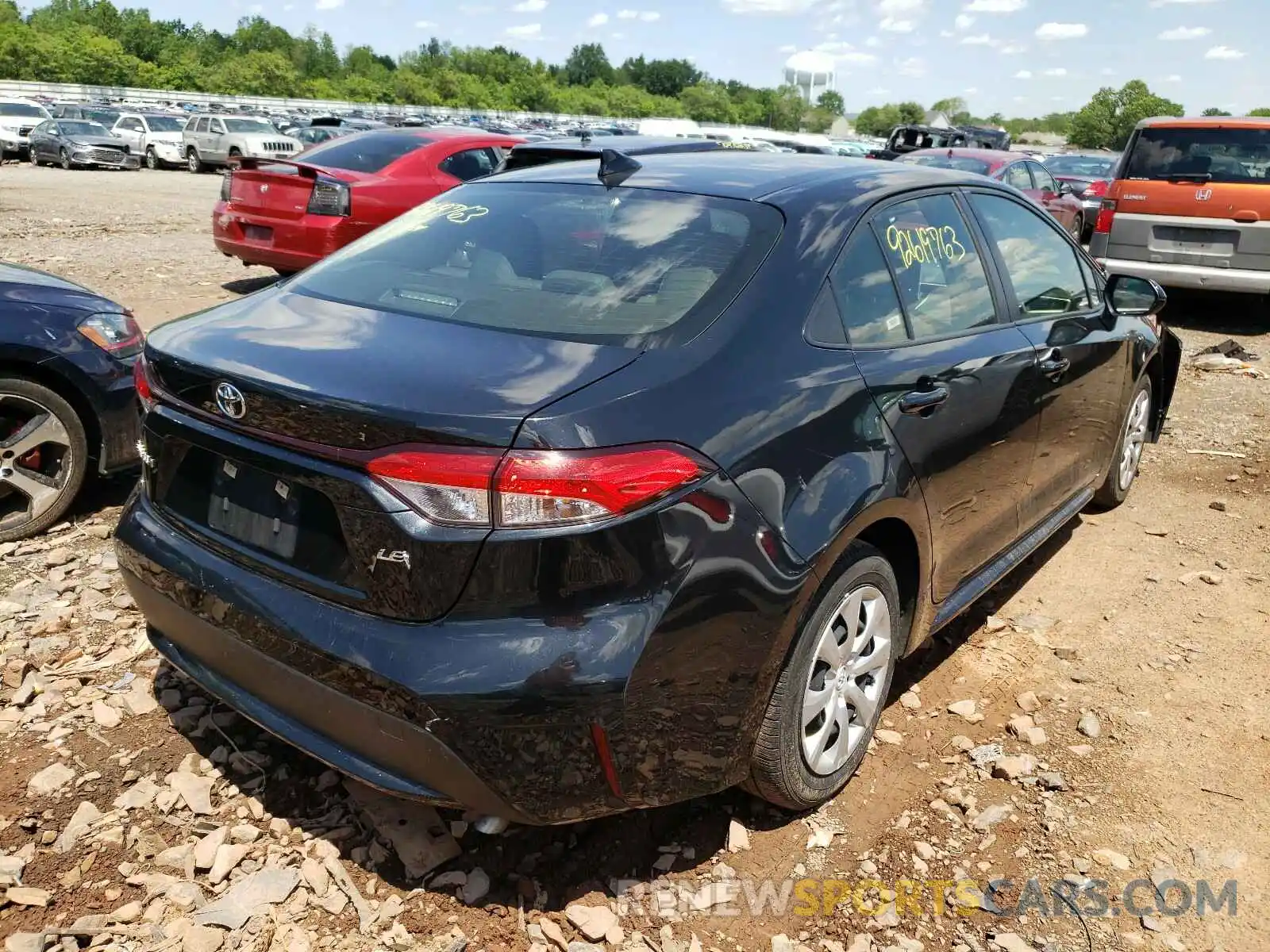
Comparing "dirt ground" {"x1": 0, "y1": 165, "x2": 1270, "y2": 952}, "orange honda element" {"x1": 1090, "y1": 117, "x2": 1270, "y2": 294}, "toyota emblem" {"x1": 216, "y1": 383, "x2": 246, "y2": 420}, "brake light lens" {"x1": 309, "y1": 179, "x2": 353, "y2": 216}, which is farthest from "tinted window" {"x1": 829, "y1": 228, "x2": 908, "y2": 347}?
"orange honda element" {"x1": 1090, "y1": 117, "x2": 1270, "y2": 294}

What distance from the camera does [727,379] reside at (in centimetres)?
227

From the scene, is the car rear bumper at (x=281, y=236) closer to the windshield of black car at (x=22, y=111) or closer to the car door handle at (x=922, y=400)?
the car door handle at (x=922, y=400)

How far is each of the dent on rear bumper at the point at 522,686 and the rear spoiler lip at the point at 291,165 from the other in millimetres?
6884

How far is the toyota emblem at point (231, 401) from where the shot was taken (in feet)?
7.37

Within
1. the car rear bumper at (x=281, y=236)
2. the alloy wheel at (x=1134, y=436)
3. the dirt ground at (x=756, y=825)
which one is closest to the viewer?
the dirt ground at (x=756, y=825)

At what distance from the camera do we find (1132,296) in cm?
427

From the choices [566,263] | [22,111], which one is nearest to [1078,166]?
[566,263]

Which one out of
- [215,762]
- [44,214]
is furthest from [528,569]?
[44,214]

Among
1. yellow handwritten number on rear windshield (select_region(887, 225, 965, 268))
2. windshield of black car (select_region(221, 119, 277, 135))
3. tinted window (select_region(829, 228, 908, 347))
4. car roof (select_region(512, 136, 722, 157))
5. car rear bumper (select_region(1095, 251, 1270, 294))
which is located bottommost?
car rear bumper (select_region(1095, 251, 1270, 294))

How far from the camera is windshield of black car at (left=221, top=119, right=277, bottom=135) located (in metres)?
29.2

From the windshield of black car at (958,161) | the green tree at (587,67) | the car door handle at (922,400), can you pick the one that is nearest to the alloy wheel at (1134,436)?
the car door handle at (922,400)

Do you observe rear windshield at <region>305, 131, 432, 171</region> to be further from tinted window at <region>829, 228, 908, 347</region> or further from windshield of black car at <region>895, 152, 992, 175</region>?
tinted window at <region>829, 228, 908, 347</region>

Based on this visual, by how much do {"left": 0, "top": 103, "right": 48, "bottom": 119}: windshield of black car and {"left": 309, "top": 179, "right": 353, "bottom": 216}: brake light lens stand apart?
99.0 ft

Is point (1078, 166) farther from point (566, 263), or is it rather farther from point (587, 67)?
point (587, 67)
